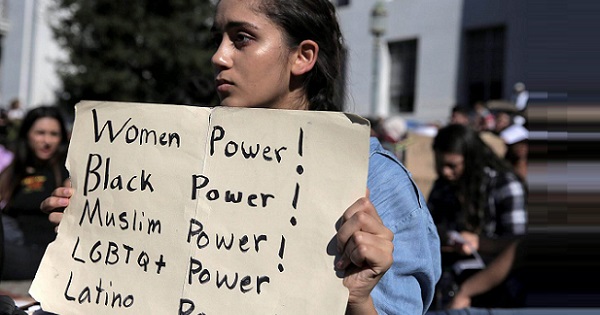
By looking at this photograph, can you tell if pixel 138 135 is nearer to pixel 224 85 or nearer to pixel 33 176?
pixel 224 85

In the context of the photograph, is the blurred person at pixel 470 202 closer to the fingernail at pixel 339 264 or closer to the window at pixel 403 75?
the fingernail at pixel 339 264

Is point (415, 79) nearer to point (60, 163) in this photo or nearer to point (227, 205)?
point (60, 163)

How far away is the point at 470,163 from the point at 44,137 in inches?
122

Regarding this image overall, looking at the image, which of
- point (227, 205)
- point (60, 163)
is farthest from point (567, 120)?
point (60, 163)

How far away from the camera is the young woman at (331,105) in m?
1.23

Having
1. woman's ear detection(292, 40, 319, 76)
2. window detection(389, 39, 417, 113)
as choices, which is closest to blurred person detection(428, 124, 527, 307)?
woman's ear detection(292, 40, 319, 76)

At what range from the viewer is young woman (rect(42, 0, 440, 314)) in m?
1.23

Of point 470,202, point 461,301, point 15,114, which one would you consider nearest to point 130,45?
point 15,114

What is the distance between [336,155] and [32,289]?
76cm

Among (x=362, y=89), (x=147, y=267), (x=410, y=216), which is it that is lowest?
(x=147, y=267)

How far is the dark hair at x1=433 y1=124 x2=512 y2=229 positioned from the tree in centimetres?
1571

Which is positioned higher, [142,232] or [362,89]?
[362,89]

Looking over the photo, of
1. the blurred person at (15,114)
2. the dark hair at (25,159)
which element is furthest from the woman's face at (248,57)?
the blurred person at (15,114)

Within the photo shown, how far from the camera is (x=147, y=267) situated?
1.39 metres
